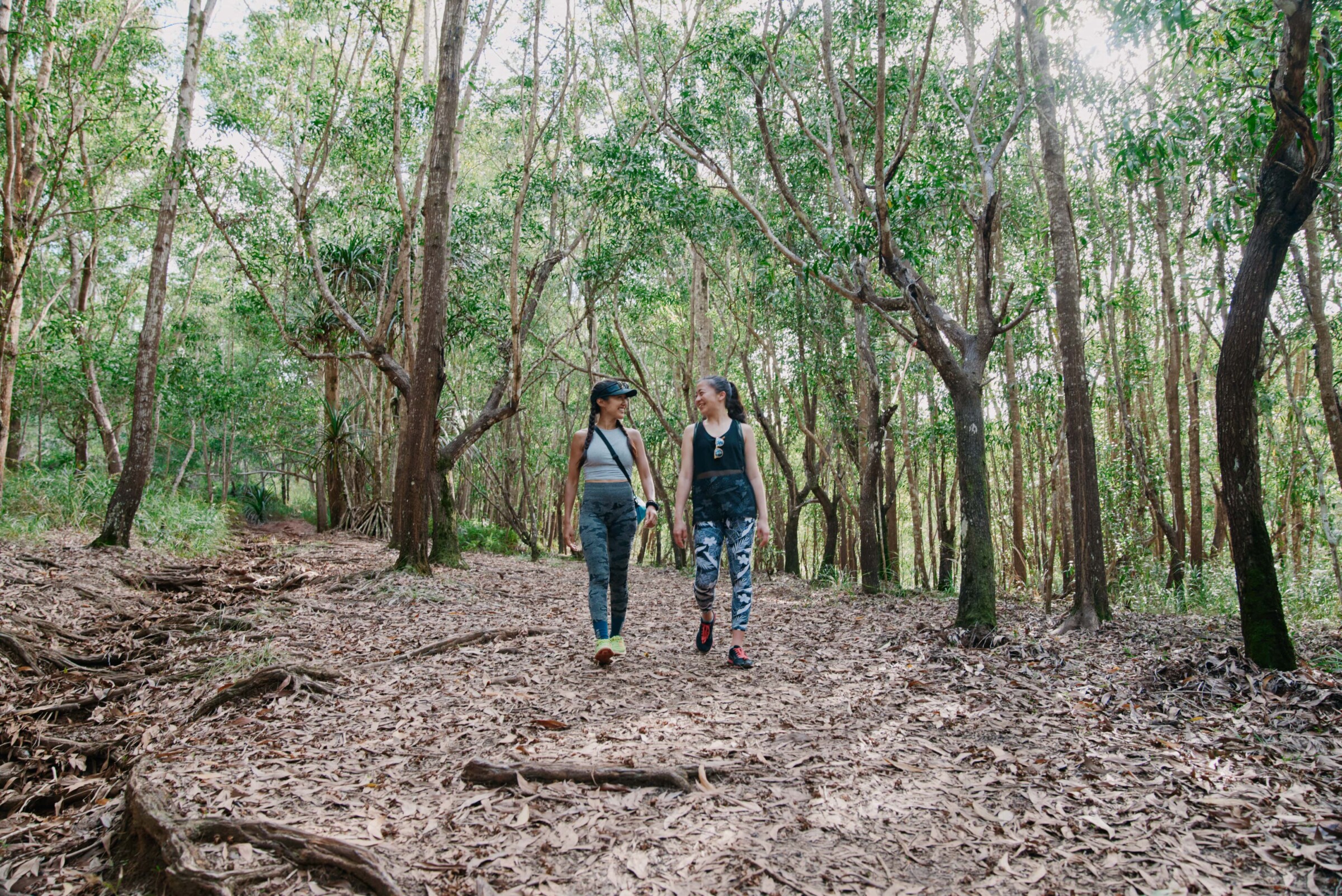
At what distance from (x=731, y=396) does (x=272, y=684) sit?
3126 millimetres

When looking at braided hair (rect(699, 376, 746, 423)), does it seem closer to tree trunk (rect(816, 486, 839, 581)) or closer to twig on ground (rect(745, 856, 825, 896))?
twig on ground (rect(745, 856, 825, 896))

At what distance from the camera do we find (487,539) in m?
16.4

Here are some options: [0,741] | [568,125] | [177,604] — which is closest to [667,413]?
[568,125]

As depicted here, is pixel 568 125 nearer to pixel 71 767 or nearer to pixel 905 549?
pixel 71 767

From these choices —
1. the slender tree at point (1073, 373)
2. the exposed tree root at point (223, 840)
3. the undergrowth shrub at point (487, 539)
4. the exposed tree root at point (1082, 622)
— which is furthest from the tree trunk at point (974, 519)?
the undergrowth shrub at point (487, 539)

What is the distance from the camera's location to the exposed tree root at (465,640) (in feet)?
16.5

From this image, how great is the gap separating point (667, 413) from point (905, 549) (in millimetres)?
29540

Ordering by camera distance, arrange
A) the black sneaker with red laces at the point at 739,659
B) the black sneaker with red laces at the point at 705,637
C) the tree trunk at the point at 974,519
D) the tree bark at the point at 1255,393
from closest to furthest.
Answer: the tree bark at the point at 1255,393
the black sneaker with red laces at the point at 739,659
the black sneaker with red laces at the point at 705,637
the tree trunk at the point at 974,519

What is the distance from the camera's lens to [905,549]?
43188 millimetres

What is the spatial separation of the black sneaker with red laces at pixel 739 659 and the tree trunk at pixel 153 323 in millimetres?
8458

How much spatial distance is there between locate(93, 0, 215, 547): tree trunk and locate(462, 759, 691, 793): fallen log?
28.7ft

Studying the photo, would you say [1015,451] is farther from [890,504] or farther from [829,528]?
[829,528]

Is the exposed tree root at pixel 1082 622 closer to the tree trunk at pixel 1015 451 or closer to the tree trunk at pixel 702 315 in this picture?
the tree trunk at pixel 1015 451

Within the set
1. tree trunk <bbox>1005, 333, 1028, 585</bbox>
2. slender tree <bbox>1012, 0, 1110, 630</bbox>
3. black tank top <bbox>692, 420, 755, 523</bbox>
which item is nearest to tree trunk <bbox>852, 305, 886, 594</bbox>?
slender tree <bbox>1012, 0, 1110, 630</bbox>
